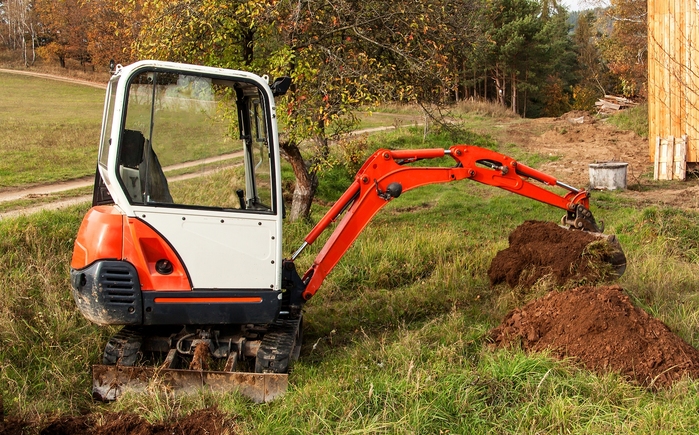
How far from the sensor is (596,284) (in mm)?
7457

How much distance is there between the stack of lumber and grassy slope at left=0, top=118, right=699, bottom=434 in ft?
62.8

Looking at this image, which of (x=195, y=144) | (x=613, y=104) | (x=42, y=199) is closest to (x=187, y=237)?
(x=195, y=144)

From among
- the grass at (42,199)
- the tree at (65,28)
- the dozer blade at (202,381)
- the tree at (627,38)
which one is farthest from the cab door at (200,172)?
the tree at (65,28)

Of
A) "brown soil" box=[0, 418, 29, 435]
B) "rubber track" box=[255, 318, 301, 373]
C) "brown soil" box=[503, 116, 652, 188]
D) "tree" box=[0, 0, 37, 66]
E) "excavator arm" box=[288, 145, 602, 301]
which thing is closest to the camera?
"brown soil" box=[0, 418, 29, 435]

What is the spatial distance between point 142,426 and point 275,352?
3.98 feet

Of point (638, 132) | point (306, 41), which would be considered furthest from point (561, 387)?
point (638, 132)

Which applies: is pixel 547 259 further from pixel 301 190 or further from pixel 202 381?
pixel 301 190

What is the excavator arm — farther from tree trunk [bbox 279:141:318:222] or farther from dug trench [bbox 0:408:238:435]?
tree trunk [bbox 279:141:318:222]

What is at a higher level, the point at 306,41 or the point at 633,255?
the point at 306,41

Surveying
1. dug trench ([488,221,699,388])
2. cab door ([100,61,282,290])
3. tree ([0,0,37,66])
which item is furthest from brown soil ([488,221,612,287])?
tree ([0,0,37,66])

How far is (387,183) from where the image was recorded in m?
6.63

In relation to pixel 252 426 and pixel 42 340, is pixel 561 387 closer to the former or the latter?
pixel 252 426

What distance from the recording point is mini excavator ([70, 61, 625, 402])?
16.9ft

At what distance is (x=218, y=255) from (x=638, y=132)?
18.5 m
